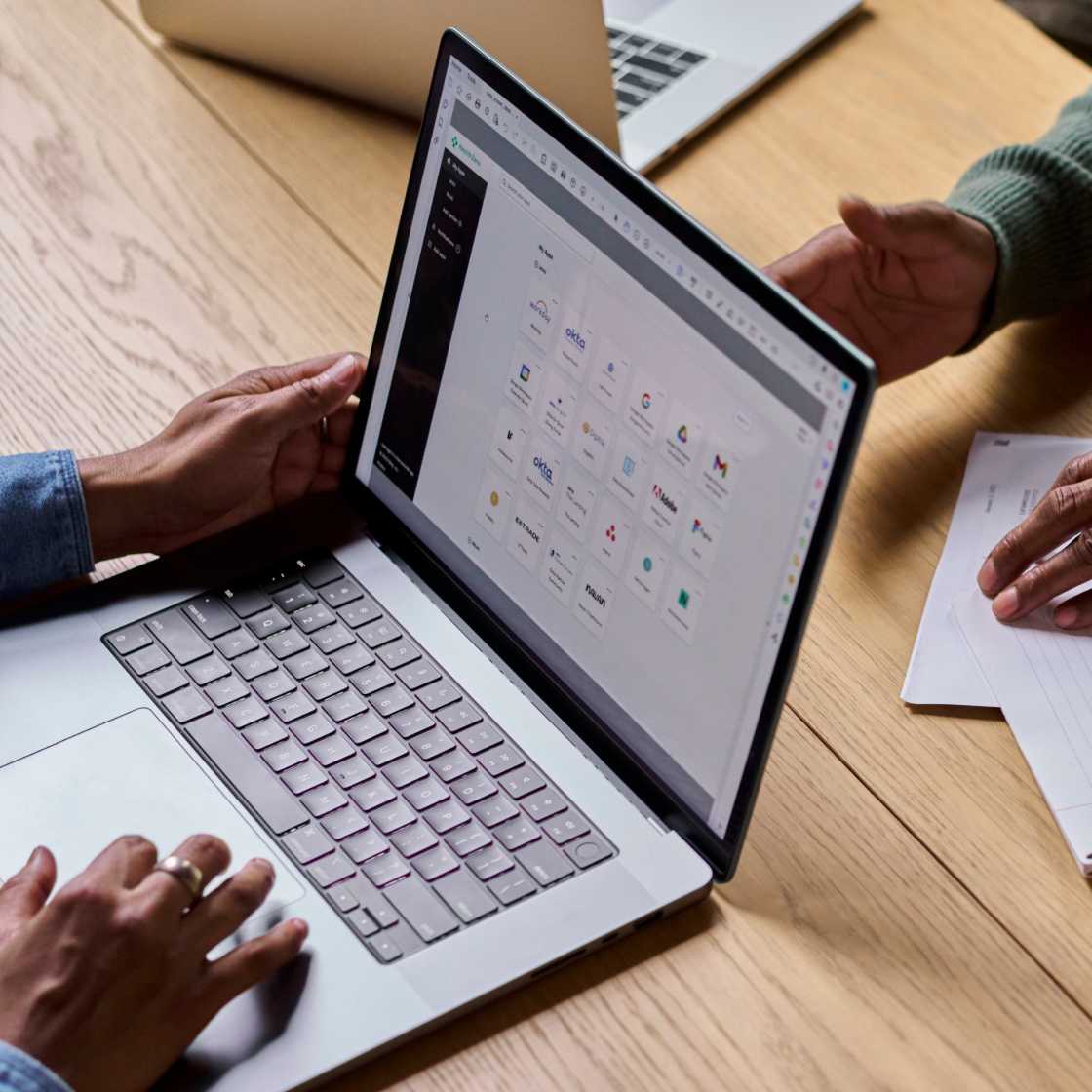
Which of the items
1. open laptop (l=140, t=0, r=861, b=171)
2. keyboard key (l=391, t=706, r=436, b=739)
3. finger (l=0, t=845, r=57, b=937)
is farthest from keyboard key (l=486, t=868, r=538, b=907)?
open laptop (l=140, t=0, r=861, b=171)

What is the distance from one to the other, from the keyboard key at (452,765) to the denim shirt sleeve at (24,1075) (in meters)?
0.24

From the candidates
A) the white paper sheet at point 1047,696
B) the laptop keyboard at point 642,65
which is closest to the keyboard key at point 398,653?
the white paper sheet at point 1047,696

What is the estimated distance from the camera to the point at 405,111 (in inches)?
51.5

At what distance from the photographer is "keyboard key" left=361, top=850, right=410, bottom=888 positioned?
76 centimetres

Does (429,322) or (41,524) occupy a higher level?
(429,322)

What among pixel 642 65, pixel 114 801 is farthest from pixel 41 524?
pixel 642 65

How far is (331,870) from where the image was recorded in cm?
76

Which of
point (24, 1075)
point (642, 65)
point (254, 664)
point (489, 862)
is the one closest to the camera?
point (24, 1075)

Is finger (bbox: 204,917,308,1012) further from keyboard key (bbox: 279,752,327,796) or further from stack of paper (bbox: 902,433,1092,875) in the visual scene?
stack of paper (bbox: 902,433,1092,875)

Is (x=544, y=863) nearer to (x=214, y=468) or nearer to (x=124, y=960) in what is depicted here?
(x=124, y=960)

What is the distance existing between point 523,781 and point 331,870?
109mm

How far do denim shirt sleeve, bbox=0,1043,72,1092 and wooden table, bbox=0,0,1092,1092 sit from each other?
14 cm

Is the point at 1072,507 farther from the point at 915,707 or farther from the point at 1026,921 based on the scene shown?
the point at 1026,921

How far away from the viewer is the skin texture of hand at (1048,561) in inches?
35.6
